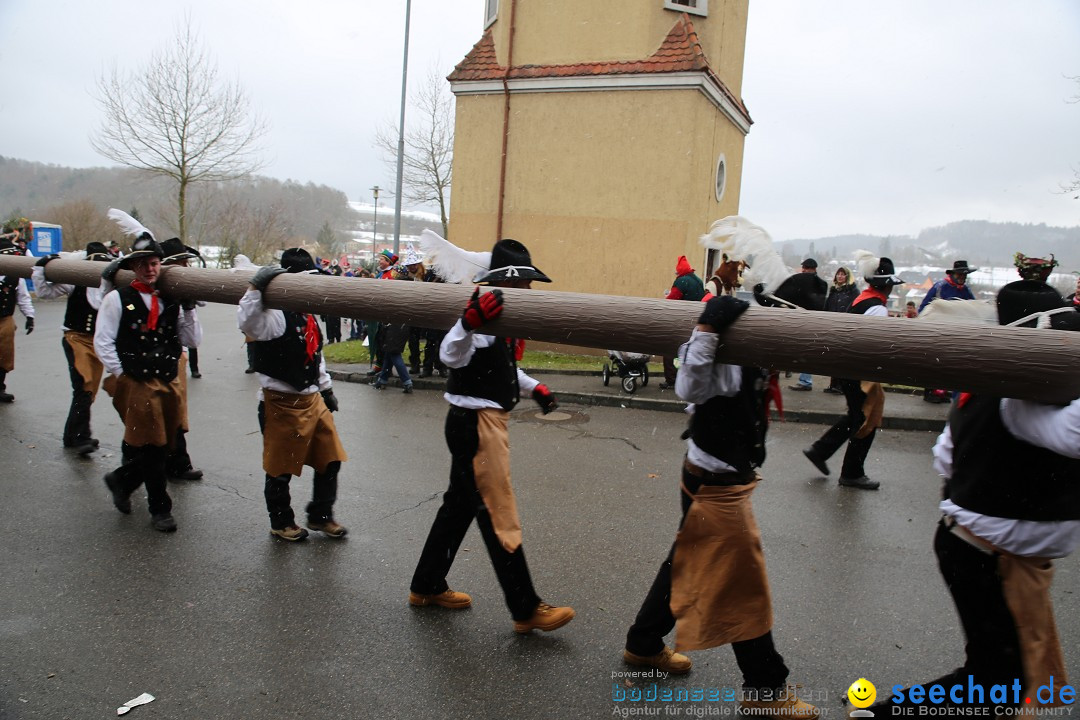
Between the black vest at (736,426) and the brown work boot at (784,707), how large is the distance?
931 mm

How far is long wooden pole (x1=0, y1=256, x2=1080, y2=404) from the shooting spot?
209 centimetres

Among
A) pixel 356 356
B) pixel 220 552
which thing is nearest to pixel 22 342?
pixel 356 356

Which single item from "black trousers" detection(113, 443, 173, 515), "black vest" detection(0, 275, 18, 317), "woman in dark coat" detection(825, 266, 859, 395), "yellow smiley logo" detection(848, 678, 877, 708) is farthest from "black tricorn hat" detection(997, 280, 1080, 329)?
"black vest" detection(0, 275, 18, 317)

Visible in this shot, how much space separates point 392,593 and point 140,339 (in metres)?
2.49

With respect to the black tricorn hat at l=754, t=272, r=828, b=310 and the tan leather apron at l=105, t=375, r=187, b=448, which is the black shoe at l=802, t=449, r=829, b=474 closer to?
the black tricorn hat at l=754, t=272, r=828, b=310

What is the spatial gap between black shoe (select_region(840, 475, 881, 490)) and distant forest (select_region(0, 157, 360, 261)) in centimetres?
2074

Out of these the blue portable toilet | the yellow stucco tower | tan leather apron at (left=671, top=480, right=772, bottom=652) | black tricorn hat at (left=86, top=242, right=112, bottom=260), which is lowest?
tan leather apron at (left=671, top=480, right=772, bottom=652)

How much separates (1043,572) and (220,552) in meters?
4.23

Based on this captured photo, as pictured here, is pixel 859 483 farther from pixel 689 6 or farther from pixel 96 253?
pixel 689 6

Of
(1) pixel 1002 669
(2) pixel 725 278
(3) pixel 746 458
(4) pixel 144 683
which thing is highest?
(2) pixel 725 278

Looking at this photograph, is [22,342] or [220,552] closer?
[220,552]

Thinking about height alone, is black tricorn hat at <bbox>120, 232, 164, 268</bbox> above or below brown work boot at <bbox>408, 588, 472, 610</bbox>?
above

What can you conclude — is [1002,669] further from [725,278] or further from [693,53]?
[693,53]

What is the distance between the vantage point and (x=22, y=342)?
12.6m
